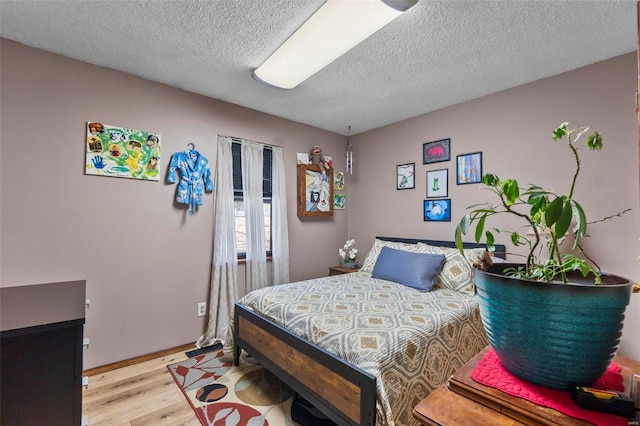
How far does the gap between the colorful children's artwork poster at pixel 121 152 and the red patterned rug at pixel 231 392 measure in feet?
5.42

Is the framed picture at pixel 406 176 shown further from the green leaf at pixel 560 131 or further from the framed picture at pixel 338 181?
the green leaf at pixel 560 131

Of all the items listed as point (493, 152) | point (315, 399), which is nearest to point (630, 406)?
point (315, 399)

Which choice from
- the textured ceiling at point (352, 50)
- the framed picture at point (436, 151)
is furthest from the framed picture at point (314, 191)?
the framed picture at point (436, 151)

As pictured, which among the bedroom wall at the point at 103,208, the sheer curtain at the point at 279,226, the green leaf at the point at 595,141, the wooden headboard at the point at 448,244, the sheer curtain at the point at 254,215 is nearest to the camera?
the green leaf at the point at 595,141

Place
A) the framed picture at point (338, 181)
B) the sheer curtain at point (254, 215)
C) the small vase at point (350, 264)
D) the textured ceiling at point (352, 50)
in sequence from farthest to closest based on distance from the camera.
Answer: the framed picture at point (338, 181) < the small vase at point (350, 264) < the sheer curtain at point (254, 215) < the textured ceiling at point (352, 50)

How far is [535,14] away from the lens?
1713mm

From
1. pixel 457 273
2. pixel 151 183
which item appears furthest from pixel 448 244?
pixel 151 183

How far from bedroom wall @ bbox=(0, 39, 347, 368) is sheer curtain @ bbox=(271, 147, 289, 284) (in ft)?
1.86

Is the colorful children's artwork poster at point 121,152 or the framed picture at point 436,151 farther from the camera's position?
the framed picture at point 436,151

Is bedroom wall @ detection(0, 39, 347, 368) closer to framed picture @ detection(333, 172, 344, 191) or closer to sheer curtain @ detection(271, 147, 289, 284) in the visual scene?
sheer curtain @ detection(271, 147, 289, 284)

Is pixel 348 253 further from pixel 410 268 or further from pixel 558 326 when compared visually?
pixel 558 326

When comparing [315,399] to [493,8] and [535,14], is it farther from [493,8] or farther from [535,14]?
[535,14]

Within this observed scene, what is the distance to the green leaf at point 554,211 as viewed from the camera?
0.67 metres

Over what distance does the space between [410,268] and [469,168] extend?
1.23m
